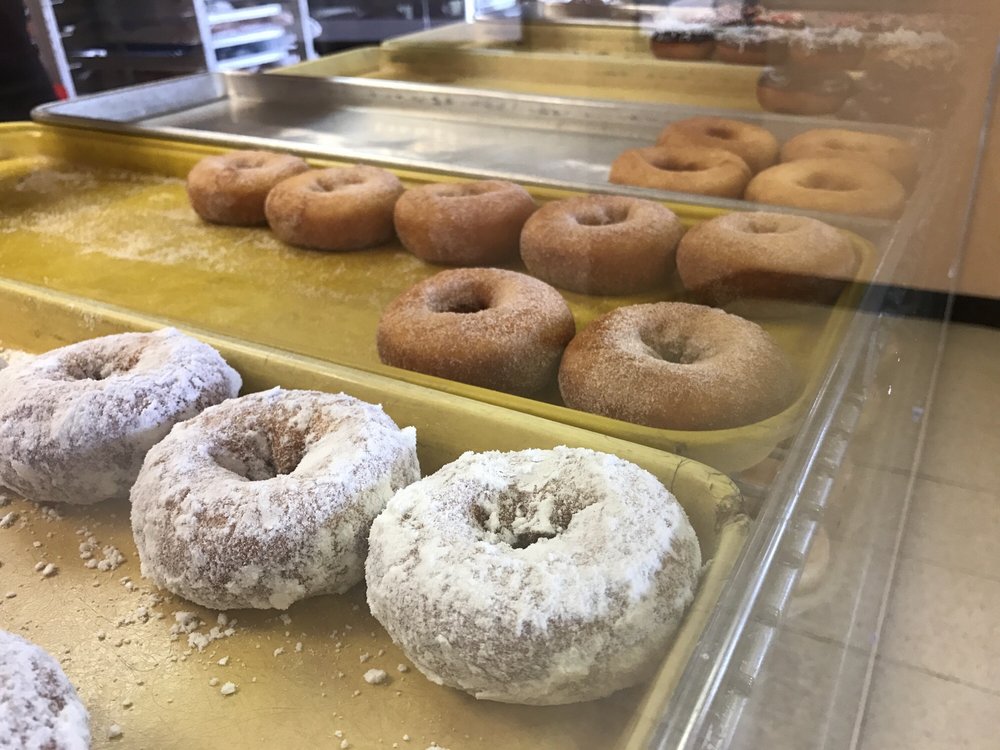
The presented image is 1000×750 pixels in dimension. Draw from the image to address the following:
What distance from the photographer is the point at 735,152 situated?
1905 mm

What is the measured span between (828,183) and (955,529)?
74cm

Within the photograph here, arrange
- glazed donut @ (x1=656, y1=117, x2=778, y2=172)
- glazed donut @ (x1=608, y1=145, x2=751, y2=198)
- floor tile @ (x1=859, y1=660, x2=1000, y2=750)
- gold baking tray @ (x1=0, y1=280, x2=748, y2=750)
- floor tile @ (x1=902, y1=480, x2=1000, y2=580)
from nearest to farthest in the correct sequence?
gold baking tray @ (x1=0, y1=280, x2=748, y2=750) → floor tile @ (x1=859, y1=660, x2=1000, y2=750) → floor tile @ (x1=902, y1=480, x2=1000, y2=580) → glazed donut @ (x1=608, y1=145, x2=751, y2=198) → glazed donut @ (x1=656, y1=117, x2=778, y2=172)

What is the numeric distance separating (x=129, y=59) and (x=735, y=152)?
239 cm

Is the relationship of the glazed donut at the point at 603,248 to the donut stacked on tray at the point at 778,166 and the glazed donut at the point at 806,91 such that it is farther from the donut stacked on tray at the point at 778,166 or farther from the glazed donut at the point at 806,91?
the glazed donut at the point at 806,91

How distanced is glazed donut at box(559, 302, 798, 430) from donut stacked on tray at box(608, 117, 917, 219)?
1.68 feet

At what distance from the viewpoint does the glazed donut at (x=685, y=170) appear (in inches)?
68.0

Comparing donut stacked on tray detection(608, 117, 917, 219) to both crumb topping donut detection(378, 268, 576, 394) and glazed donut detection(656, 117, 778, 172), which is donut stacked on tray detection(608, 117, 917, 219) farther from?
crumb topping donut detection(378, 268, 576, 394)

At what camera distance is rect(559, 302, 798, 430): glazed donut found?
1.06 m

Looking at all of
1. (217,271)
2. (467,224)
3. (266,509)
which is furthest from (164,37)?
(266,509)

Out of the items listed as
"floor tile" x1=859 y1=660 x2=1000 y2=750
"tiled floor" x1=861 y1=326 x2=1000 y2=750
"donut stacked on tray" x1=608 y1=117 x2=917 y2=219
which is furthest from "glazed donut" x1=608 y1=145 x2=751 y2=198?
"floor tile" x1=859 y1=660 x2=1000 y2=750

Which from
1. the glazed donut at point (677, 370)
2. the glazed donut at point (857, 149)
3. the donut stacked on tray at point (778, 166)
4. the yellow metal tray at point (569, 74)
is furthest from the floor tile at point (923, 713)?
the yellow metal tray at point (569, 74)

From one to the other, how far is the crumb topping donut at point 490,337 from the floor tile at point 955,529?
Answer: 2.67ft

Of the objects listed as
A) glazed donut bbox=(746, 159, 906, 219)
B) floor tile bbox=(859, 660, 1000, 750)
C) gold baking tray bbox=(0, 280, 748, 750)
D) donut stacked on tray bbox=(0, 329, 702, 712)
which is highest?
glazed donut bbox=(746, 159, 906, 219)

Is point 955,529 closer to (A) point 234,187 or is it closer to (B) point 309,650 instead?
(B) point 309,650
